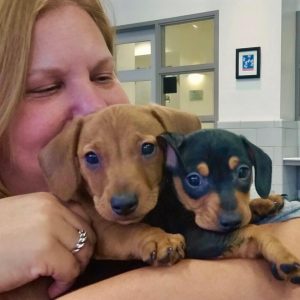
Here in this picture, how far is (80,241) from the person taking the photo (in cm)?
79

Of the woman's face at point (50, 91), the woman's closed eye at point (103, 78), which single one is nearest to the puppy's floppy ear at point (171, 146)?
the woman's face at point (50, 91)

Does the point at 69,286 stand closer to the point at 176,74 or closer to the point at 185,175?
the point at 185,175

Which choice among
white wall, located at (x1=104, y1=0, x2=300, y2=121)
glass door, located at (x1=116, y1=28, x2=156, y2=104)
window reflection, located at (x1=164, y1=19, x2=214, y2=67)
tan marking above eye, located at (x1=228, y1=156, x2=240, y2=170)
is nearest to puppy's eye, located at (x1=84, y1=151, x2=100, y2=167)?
tan marking above eye, located at (x1=228, y1=156, x2=240, y2=170)

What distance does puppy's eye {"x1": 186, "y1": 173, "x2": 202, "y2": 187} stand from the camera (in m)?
0.69

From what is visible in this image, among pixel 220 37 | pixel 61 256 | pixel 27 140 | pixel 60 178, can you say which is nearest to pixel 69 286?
pixel 61 256

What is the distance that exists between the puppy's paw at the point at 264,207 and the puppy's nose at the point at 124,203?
0.23 m

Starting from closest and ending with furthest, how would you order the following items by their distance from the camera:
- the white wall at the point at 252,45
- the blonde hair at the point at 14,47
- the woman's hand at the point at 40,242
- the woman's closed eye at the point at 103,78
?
the woman's hand at the point at 40,242 < the blonde hair at the point at 14,47 < the woman's closed eye at the point at 103,78 < the white wall at the point at 252,45

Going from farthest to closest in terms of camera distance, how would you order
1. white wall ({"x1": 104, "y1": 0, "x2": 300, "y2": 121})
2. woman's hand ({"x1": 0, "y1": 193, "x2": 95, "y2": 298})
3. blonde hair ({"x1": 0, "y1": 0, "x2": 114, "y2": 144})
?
1. white wall ({"x1": 104, "y1": 0, "x2": 300, "y2": 121})
2. blonde hair ({"x1": 0, "y1": 0, "x2": 114, "y2": 144})
3. woman's hand ({"x1": 0, "y1": 193, "x2": 95, "y2": 298})

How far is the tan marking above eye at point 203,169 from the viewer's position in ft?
2.26

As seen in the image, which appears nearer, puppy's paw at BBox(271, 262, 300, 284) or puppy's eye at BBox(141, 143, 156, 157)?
puppy's paw at BBox(271, 262, 300, 284)

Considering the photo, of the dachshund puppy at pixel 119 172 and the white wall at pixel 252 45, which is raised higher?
the white wall at pixel 252 45

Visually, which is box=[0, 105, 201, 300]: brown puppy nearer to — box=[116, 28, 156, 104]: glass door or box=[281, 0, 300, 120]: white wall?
box=[281, 0, 300, 120]: white wall

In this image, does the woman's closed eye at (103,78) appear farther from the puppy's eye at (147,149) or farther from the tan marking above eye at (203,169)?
the tan marking above eye at (203,169)

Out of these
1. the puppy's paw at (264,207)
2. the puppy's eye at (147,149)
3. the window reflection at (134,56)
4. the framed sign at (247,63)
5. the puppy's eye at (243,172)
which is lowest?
the puppy's paw at (264,207)
